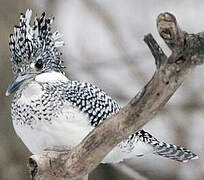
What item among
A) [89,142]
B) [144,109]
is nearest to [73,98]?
[89,142]

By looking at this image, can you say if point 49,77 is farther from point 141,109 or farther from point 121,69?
point 121,69

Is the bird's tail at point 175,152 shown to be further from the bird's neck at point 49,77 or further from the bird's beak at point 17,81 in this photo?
the bird's beak at point 17,81

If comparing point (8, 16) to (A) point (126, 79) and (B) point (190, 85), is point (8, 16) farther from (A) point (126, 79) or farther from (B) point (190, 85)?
(B) point (190, 85)

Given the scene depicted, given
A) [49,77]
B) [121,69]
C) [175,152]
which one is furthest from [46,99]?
[121,69]

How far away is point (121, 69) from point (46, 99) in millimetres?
2254

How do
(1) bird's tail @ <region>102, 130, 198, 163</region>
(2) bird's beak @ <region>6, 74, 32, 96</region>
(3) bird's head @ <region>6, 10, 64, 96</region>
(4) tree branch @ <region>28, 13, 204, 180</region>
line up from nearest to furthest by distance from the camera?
(4) tree branch @ <region>28, 13, 204, 180</region>, (2) bird's beak @ <region>6, 74, 32, 96</region>, (3) bird's head @ <region>6, 10, 64, 96</region>, (1) bird's tail @ <region>102, 130, 198, 163</region>

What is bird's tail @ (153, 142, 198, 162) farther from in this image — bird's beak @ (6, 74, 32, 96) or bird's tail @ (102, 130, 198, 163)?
bird's beak @ (6, 74, 32, 96)

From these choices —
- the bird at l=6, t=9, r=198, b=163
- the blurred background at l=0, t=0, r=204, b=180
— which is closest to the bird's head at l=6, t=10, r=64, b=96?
the bird at l=6, t=9, r=198, b=163

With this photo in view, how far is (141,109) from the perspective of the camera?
2.23 metres

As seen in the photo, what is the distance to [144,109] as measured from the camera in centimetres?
222

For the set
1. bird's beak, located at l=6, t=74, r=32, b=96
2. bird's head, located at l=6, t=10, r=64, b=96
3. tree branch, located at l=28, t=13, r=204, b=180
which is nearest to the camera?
tree branch, located at l=28, t=13, r=204, b=180

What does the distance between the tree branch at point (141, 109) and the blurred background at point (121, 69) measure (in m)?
1.58

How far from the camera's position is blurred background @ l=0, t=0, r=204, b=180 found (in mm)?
4566

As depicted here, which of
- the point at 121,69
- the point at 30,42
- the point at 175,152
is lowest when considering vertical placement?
the point at 175,152
